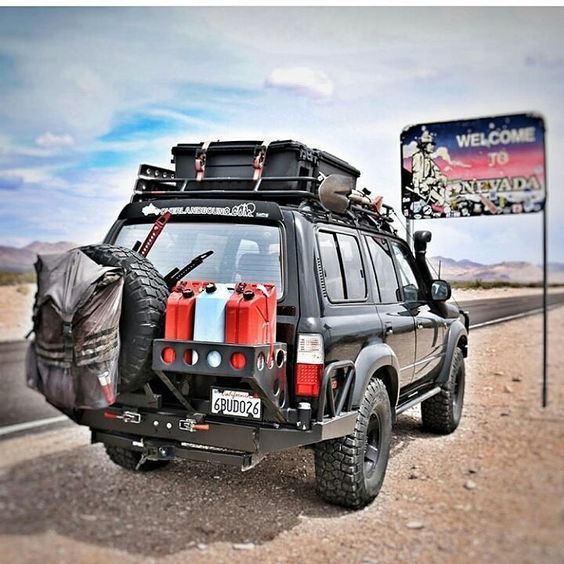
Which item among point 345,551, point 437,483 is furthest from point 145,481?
point 437,483

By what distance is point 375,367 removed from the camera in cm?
406

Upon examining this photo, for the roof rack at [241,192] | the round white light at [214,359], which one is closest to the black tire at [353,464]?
the round white light at [214,359]

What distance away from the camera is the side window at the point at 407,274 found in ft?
17.4

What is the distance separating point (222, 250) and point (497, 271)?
6.59 feet

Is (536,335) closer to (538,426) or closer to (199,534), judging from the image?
(538,426)

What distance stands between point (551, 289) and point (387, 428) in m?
1.29

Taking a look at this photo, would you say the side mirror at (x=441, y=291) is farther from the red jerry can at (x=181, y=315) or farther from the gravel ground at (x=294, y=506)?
the red jerry can at (x=181, y=315)

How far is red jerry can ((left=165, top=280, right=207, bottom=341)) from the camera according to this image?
10.8 ft

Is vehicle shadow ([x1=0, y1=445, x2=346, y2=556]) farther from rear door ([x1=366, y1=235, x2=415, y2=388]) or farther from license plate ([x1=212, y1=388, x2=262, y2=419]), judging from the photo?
rear door ([x1=366, y1=235, x2=415, y2=388])

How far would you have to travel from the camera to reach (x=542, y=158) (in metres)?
3.99

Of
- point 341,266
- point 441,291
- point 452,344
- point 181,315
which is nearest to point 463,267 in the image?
point 441,291

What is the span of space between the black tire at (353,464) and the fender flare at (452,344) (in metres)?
1.78

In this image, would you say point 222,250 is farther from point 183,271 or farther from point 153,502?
point 153,502

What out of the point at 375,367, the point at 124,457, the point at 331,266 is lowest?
the point at 124,457
